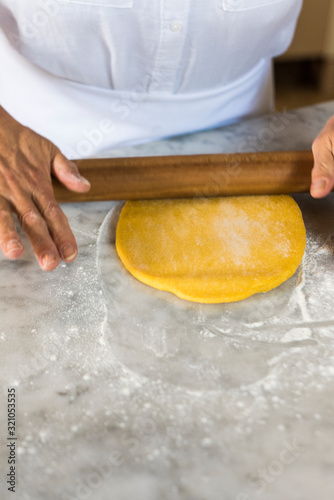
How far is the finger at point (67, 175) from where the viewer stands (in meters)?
1.11

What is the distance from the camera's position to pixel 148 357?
0.89m

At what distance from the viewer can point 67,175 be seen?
1110 millimetres

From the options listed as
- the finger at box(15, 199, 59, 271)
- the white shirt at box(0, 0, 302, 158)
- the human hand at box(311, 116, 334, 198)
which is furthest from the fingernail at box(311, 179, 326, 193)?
the finger at box(15, 199, 59, 271)

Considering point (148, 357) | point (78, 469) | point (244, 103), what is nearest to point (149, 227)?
point (148, 357)

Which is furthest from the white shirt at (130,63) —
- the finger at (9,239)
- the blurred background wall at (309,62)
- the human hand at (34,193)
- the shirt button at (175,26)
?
the blurred background wall at (309,62)

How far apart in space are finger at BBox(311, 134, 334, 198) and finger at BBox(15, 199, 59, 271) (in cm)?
66

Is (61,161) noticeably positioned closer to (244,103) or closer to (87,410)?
(87,410)

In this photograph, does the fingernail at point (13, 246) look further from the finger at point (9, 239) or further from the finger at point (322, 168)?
the finger at point (322, 168)

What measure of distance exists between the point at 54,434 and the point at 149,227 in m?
0.54

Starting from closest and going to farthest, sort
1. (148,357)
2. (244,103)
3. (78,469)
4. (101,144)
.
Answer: (78,469) → (148,357) → (101,144) → (244,103)

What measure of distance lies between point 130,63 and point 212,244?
0.62 meters

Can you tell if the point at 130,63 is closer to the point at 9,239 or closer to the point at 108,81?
the point at 108,81

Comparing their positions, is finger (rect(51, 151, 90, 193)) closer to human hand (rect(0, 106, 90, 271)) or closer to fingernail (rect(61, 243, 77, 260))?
human hand (rect(0, 106, 90, 271))

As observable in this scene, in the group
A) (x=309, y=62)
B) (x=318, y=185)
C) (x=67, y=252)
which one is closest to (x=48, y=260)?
(x=67, y=252)
